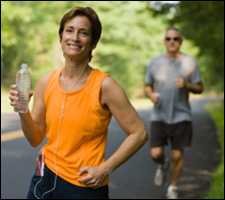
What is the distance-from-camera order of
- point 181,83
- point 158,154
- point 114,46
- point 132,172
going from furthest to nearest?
point 114,46 → point 132,172 → point 158,154 → point 181,83

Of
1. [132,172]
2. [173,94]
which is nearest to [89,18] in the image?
[173,94]

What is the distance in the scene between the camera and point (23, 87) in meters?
3.24

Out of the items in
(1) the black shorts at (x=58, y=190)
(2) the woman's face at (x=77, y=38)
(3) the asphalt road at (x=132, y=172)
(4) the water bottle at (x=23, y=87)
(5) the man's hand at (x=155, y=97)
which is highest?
(2) the woman's face at (x=77, y=38)

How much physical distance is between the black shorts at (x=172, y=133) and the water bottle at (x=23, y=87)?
13.2 ft

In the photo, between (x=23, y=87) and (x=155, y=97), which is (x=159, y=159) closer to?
(x=155, y=97)

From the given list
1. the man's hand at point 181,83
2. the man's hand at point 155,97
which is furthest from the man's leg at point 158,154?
the man's hand at point 181,83

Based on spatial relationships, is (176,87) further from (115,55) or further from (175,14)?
(115,55)

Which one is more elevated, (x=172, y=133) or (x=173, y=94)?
(x=173, y=94)

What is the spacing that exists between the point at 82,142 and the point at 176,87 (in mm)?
3708

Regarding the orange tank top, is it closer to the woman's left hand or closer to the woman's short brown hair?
the woman's left hand

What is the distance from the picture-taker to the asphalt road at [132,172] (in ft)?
24.4

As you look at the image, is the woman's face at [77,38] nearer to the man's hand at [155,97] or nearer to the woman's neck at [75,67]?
the woman's neck at [75,67]

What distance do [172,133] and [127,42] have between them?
31.4 m

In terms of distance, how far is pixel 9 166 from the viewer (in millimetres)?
9141
